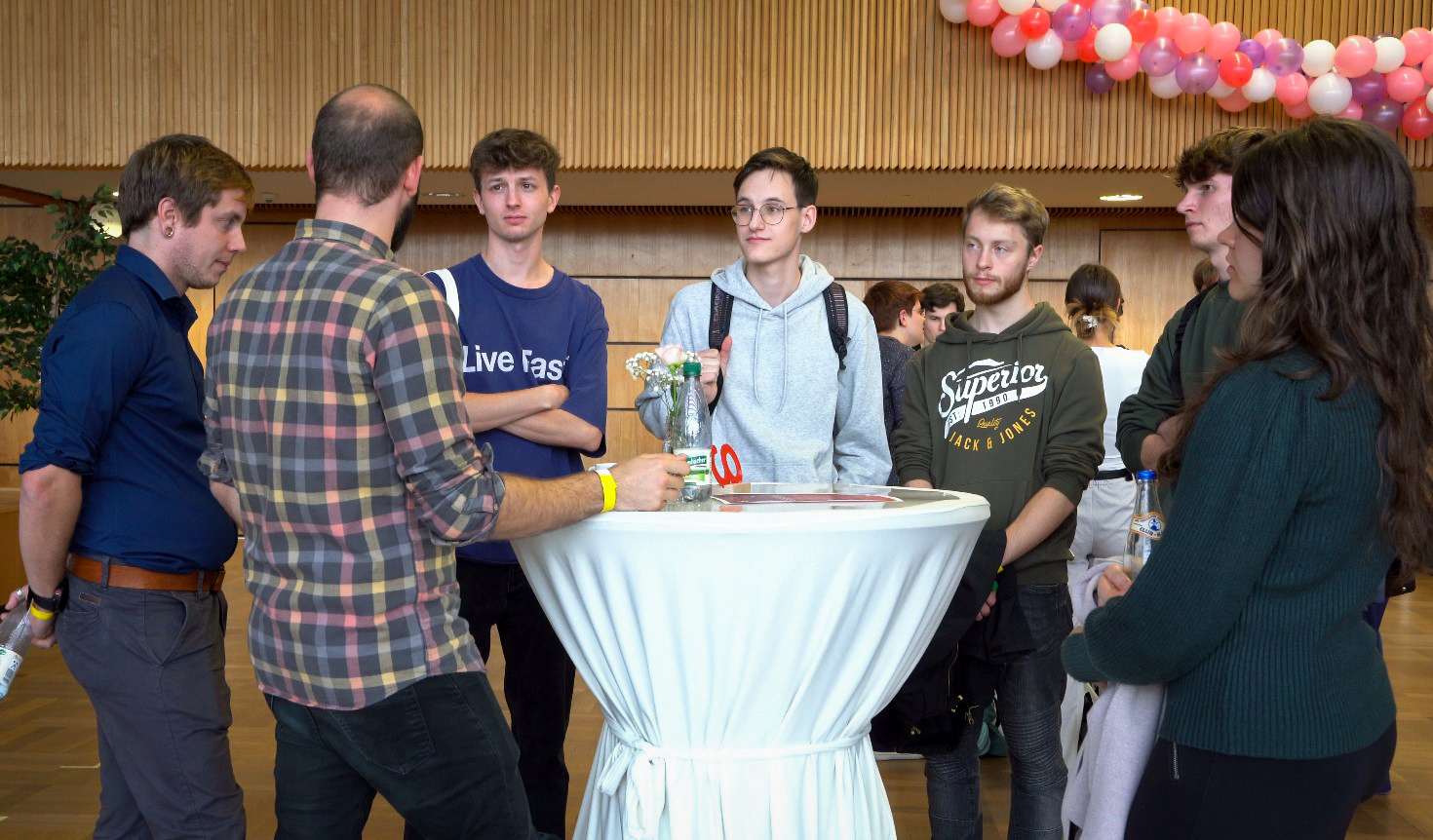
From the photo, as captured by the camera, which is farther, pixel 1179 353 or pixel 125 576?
pixel 1179 353

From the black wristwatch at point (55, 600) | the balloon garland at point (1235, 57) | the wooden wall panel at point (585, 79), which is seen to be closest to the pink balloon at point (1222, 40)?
the balloon garland at point (1235, 57)

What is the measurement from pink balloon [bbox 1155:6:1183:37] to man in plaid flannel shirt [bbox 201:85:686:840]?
239 inches

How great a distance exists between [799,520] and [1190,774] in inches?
23.6

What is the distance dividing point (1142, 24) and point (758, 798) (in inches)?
241

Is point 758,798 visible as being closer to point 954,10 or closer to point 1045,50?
point 1045,50

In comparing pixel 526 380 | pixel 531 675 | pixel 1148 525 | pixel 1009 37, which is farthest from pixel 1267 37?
pixel 531 675

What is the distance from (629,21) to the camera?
7.36 meters

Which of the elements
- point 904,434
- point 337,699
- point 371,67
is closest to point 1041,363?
point 904,434

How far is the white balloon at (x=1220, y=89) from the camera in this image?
6895mm

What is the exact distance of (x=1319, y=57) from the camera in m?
6.66

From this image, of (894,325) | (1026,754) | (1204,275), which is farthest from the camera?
(894,325)

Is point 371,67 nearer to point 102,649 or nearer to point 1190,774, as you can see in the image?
point 102,649

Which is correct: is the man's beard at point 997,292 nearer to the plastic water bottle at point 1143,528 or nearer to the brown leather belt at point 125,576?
the plastic water bottle at point 1143,528

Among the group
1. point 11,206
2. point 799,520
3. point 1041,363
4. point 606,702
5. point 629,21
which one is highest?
point 629,21
